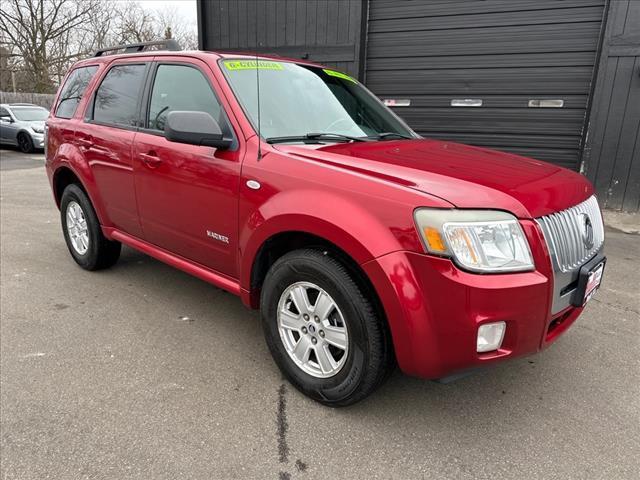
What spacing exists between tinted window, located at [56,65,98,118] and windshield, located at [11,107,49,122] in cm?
1272

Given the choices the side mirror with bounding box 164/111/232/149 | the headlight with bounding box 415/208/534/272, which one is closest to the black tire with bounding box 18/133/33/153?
the side mirror with bounding box 164/111/232/149

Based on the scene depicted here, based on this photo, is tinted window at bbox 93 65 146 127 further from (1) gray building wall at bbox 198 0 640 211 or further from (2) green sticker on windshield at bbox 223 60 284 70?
(1) gray building wall at bbox 198 0 640 211

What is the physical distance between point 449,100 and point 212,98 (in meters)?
5.76

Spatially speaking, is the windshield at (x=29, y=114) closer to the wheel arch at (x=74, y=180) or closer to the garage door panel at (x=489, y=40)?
the garage door panel at (x=489, y=40)

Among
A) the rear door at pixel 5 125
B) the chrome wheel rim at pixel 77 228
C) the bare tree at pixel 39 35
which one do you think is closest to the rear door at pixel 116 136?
the chrome wheel rim at pixel 77 228

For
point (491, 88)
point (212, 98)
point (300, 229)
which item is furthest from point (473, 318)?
point (491, 88)

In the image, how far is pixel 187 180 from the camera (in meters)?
2.96

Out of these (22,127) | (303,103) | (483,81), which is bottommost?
(22,127)

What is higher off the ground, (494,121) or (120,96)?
(120,96)

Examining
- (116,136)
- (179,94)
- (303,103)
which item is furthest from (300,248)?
(116,136)

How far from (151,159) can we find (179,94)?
0.47m

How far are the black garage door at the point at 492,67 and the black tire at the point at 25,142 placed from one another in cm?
1162

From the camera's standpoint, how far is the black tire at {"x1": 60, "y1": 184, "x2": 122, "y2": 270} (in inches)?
161

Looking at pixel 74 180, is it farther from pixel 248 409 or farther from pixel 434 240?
pixel 434 240
